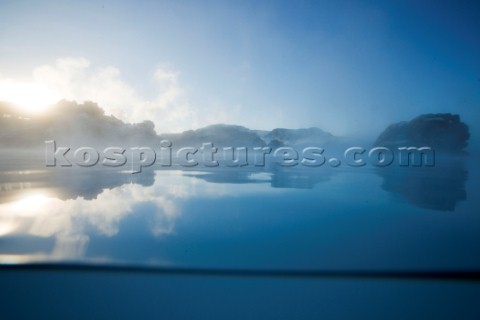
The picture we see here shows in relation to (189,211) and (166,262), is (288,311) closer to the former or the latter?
(166,262)

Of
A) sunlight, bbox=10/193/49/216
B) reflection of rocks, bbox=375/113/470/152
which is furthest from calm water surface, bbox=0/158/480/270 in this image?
reflection of rocks, bbox=375/113/470/152

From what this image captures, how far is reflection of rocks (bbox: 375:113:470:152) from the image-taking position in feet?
12.5

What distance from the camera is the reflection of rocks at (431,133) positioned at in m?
3.82

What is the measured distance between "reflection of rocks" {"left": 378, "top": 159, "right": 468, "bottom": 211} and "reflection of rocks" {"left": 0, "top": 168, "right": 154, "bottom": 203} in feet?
14.6

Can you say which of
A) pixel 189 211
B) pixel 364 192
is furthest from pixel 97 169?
pixel 364 192

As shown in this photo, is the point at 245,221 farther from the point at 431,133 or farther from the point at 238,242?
the point at 431,133

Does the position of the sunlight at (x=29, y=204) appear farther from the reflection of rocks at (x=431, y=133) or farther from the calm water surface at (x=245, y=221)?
the reflection of rocks at (x=431, y=133)

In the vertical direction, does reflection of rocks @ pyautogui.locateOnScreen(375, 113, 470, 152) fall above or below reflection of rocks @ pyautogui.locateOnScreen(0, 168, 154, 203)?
above

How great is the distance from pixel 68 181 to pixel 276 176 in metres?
4.05

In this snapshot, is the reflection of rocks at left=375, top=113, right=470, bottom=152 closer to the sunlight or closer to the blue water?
the blue water

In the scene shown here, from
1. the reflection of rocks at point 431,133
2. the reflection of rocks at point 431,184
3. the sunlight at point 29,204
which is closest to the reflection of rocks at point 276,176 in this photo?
the reflection of rocks at point 431,184

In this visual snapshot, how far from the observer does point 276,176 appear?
4621 mm

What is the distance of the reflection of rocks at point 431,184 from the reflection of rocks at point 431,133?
45 cm

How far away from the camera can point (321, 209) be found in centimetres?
297
